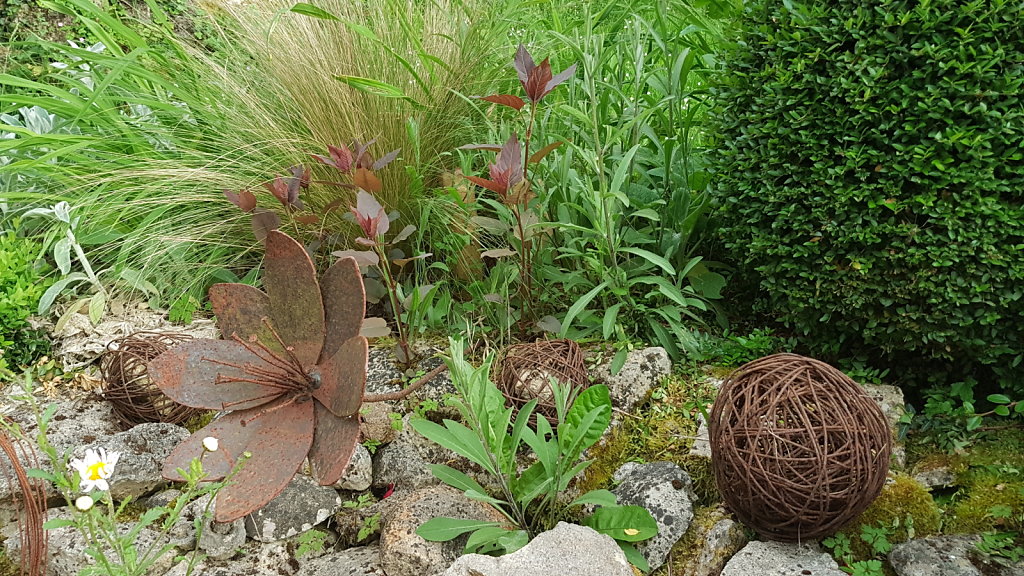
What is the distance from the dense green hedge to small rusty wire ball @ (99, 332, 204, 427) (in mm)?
1905

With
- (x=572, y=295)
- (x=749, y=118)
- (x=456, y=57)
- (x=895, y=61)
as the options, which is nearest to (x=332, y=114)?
(x=456, y=57)

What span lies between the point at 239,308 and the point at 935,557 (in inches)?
73.5

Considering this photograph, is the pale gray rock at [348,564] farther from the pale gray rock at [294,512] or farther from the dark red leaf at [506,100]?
the dark red leaf at [506,100]

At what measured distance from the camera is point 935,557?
168 centimetres

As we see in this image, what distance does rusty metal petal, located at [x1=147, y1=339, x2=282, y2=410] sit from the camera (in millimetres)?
1932

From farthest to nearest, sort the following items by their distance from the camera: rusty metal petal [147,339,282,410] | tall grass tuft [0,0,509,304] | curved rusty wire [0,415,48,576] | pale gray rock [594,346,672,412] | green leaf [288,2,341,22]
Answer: tall grass tuft [0,0,509,304] < green leaf [288,2,341,22] < pale gray rock [594,346,672,412] < rusty metal petal [147,339,282,410] < curved rusty wire [0,415,48,576]

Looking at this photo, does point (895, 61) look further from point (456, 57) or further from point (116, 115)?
point (116, 115)

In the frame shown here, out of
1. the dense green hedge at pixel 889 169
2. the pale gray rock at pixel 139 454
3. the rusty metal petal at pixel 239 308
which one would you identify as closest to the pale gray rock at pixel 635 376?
the dense green hedge at pixel 889 169

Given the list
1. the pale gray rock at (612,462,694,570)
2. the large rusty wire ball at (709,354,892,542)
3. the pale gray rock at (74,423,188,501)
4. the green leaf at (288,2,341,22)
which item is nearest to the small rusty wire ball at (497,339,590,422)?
the pale gray rock at (612,462,694,570)

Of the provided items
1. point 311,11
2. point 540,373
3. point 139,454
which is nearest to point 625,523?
point 540,373

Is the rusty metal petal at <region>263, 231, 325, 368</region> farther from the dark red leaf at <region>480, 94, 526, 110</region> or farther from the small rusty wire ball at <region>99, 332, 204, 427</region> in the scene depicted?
the dark red leaf at <region>480, 94, 526, 110</region>

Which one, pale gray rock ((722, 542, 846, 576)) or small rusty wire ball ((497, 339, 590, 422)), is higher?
small rusty wire ball ((497, 339, 590, 422))

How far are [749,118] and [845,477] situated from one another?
1.09 meters

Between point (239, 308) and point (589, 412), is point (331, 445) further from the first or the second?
point (589, 412)
